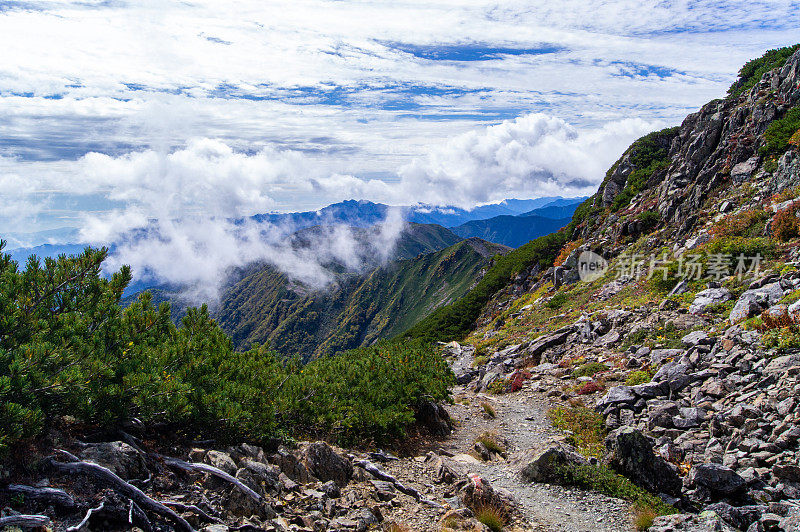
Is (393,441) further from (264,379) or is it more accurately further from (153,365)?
(153,365)

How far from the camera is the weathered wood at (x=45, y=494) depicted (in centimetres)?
488

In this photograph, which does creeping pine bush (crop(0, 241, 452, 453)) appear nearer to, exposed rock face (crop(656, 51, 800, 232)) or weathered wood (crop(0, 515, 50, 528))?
weathered wood (crop(0, 515, 50, 528))

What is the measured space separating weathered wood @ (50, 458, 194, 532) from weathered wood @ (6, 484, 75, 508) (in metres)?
0.41

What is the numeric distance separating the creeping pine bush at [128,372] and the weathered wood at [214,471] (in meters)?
0.76

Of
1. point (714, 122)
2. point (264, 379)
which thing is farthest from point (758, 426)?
point (714, 122)

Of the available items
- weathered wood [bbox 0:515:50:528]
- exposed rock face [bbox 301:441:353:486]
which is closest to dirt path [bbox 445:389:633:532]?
exposed rock face [bbox 301:441:353:486]

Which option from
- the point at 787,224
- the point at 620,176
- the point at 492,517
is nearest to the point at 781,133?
the point at 787,224

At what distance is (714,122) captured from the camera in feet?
148

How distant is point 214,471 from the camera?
260 inches

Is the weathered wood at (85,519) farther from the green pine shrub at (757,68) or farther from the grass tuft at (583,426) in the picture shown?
the green pine shrub at (757,68)

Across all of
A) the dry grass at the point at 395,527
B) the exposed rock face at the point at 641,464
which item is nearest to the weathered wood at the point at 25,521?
the dry grass at the point at 395,527

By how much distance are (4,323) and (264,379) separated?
5.24 m

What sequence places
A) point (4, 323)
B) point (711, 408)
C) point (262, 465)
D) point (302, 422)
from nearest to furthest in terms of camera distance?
1. point (4, 323)
2. point (262, 465)
3. point (302, 422)
4. point (711, 408)

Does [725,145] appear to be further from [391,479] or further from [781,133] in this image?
[391,479]
